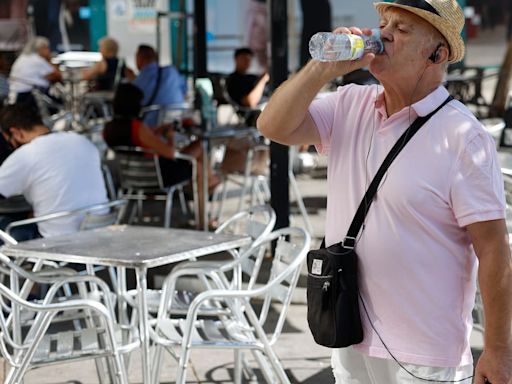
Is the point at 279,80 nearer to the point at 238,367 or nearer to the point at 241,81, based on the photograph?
the point at 238,367

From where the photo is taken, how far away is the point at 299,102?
242cm

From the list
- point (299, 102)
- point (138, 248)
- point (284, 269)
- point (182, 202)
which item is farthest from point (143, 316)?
point (182, 202)

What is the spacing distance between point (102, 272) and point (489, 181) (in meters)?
4.50

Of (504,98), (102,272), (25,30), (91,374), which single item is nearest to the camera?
(91,374)

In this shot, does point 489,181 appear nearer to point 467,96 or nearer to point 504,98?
point 504,98

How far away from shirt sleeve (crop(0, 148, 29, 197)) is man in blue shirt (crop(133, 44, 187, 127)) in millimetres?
4884

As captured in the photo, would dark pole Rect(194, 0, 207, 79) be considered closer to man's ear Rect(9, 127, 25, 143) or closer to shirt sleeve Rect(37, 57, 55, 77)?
man's ear Rect(9, 127, 25, 143)

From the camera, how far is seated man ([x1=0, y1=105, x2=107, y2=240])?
17.0 ft

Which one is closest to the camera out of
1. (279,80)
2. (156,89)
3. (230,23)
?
(279,80)

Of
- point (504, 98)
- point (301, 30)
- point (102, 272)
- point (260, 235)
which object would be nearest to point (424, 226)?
point (260, 235)

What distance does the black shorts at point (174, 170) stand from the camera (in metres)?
7.22

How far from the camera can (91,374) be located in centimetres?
479

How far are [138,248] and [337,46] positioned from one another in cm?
202

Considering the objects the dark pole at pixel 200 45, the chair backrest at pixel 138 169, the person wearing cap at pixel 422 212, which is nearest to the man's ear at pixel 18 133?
the chair backrest at pixel 138 169
